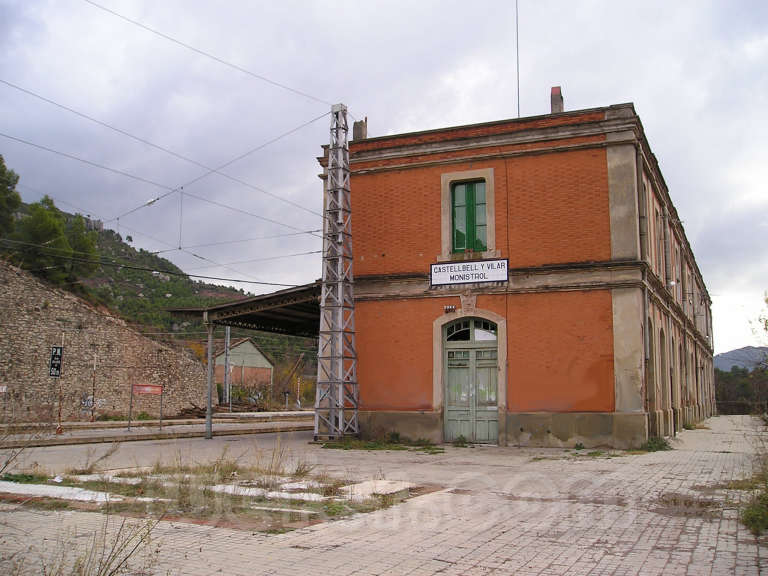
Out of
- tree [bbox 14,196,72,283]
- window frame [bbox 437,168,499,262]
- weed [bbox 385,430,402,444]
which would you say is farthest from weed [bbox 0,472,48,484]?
tree [bbox 14,196,72,283]

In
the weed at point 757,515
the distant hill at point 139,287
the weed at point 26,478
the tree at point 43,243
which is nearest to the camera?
the weed at point 757,515

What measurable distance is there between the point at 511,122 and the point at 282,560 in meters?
14.7

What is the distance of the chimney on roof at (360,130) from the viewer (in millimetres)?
20844

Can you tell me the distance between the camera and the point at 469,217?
18.6 metres

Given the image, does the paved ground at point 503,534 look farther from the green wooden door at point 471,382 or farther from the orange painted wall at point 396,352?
the orange painted wall at point 396,352

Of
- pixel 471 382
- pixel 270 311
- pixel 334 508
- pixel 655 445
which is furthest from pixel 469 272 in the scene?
pixel 334 508

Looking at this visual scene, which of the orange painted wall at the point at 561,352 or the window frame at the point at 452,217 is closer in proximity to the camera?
the orange painted wall at the point at 561,352

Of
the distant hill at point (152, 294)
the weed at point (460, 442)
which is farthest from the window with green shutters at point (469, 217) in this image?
the distant hill at point (152, 294)

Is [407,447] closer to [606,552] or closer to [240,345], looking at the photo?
[606,552]

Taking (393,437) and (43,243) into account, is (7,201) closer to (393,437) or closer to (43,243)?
(43,243)

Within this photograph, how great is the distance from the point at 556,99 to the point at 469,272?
6055mm

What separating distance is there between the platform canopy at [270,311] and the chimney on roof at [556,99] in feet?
28.1

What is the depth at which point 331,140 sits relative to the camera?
19.3 metres

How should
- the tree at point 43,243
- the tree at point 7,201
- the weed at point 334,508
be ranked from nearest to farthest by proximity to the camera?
the weed at point 334,508 → the tree at point 43,243 → the tree at point 7,201
